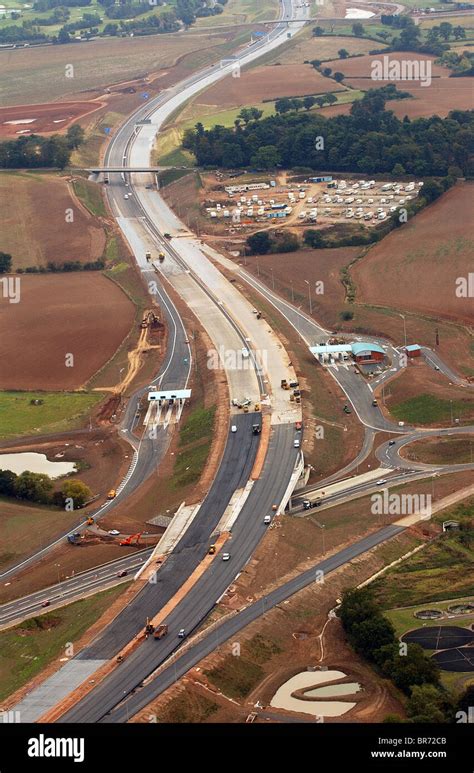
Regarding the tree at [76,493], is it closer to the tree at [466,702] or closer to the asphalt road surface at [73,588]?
the asphalt road surface at [73,588]

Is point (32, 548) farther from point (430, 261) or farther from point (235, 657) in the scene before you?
point (430, 261)

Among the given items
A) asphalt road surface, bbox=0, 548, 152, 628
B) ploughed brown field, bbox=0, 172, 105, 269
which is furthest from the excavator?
ploughed brown field, bbox=0, 172, 105, 269

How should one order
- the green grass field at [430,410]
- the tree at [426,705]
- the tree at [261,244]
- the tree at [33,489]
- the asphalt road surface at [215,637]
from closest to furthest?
1. the tree at [426,705]
2. the asphalt road surface at [215,637]
3. the tree at [33,489]
4. the green grass field at [430,410]
5. the tree at [261,244]

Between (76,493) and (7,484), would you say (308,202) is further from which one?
(7,484)

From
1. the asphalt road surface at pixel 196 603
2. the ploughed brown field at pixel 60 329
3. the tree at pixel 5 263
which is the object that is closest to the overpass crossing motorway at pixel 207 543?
the asphalt road surface at pixel 196 603

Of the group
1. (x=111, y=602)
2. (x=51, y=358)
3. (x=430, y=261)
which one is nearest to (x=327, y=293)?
(x=430, y=261)

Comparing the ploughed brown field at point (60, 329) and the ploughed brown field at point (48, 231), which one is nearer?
the ploughed brown field at point (60, 329)
